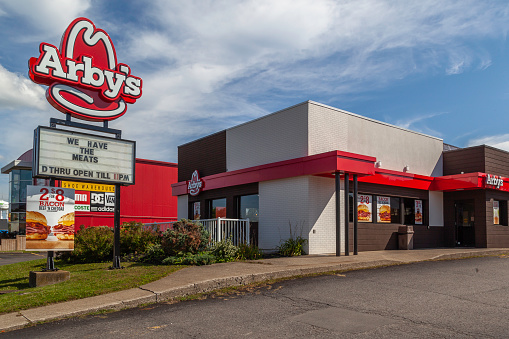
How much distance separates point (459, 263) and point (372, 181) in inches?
197

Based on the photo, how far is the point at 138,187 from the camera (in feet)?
109

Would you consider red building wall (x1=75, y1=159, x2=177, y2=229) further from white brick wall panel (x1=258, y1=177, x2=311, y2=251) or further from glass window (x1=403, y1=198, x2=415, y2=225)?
glass window (x1=403, y1=198, x2=415, y2=225)

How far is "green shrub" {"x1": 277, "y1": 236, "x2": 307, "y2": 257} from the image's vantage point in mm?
15594

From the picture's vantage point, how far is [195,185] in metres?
22.3

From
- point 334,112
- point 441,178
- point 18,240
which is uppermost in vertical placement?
point 334,112

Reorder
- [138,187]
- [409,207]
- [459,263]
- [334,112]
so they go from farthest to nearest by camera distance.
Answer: [138,187] → [409,207] → [334,112] → [459,263]

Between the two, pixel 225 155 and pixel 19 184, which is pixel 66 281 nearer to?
pixel 225 155

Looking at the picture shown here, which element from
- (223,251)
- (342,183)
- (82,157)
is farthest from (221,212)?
(82,157)

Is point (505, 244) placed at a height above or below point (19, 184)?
below

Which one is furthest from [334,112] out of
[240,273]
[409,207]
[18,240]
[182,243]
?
[18,240]

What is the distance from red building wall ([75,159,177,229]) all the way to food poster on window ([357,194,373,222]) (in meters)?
→ 19.7

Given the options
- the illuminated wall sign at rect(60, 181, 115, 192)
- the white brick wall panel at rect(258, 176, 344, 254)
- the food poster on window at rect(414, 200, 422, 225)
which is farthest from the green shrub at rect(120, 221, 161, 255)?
the illuminated wall sign at rect(60, 181, 115, 192)

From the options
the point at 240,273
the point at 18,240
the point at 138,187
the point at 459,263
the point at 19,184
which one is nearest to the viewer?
the point at 240,273

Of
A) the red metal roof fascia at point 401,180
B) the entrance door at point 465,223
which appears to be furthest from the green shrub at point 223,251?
the entrance door at point 465,223
